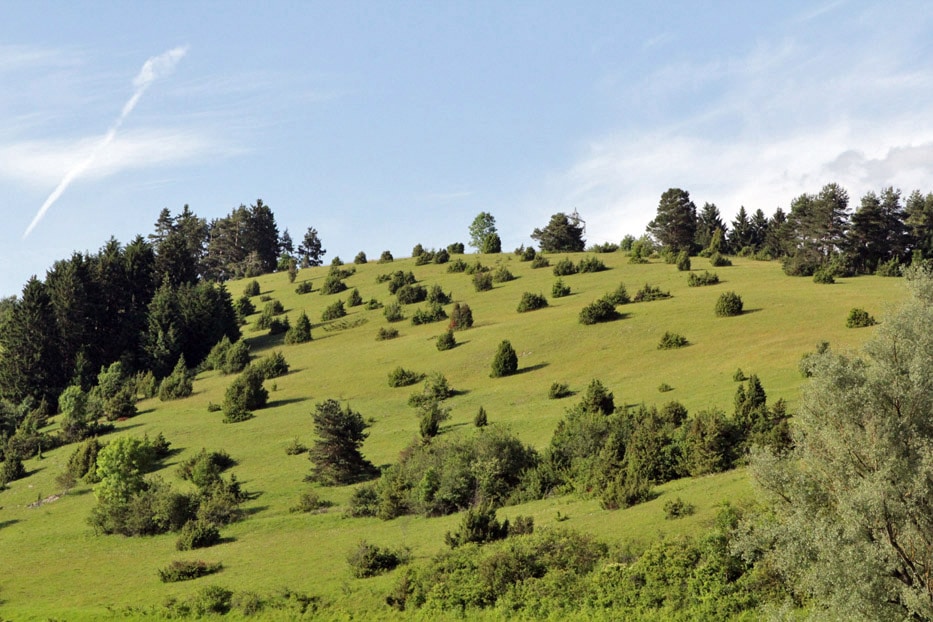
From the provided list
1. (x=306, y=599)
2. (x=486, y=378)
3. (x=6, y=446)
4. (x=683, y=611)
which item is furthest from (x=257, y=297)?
(x=683, y=611)

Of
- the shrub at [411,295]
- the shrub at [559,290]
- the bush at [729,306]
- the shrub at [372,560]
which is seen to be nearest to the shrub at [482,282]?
the shrub at [411,295]

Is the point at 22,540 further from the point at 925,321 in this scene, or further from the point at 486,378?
the point at 925,321

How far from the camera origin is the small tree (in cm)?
6381

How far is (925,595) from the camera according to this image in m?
21.7

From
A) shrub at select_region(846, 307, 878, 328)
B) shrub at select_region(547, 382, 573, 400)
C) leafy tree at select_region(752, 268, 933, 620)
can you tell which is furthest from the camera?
shrub at select_region(846, 307, 878, 328)

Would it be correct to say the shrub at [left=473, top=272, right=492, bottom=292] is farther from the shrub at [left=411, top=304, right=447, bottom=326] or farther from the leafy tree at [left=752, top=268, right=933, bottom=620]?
the leafy tree at [left=752, top=268, right=933, bottom=620]

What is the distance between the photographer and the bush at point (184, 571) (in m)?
36.1

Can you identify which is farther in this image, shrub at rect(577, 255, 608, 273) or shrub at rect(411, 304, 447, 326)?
shrub at rect(577, 255, 608, 273)

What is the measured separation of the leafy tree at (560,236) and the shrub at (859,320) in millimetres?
77506

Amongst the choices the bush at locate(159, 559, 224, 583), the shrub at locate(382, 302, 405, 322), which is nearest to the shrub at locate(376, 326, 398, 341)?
the shrub at locate(382, 302, 405, 322)

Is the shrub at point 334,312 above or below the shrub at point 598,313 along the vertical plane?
above

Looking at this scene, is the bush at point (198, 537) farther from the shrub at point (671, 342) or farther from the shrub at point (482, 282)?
the shrub at point (482, 282)

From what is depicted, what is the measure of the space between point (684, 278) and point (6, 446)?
68.2 metres

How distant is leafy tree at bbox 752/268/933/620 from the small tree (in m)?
38.4
